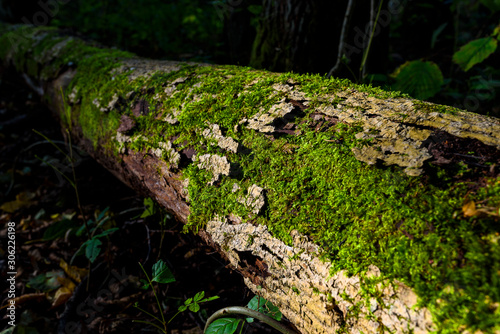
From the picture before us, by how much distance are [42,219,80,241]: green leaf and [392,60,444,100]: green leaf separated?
307 cm

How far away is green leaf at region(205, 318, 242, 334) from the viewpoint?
1065 mm

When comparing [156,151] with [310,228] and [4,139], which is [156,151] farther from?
[4,139]

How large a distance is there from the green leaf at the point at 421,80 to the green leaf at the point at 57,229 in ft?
10.1

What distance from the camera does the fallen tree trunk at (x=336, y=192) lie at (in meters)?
0.70

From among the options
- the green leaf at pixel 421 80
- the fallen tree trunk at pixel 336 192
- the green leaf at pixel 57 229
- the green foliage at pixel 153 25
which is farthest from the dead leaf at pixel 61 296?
the green foliage at pixel 153 25

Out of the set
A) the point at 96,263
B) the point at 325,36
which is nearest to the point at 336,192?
the point at 96,263

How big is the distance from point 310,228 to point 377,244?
0.67 ft

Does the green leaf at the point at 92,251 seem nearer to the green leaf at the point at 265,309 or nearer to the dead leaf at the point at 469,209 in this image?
the green leaf at the point at 265,309

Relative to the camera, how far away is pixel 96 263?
213 cm

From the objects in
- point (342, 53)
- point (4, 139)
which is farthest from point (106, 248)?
point (4, 139)

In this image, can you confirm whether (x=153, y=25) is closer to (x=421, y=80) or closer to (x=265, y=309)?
(x=421, y=80)

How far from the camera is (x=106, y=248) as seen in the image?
2.16 meters

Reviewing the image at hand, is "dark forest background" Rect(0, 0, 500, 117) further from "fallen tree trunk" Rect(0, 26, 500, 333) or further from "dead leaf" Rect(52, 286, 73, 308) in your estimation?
"dead leaf" Rect(52, 286, 73, 308)

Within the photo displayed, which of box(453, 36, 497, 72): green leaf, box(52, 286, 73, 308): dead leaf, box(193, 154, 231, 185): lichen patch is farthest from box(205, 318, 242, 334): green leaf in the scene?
box(453, 36, 497, 72): green leaf
